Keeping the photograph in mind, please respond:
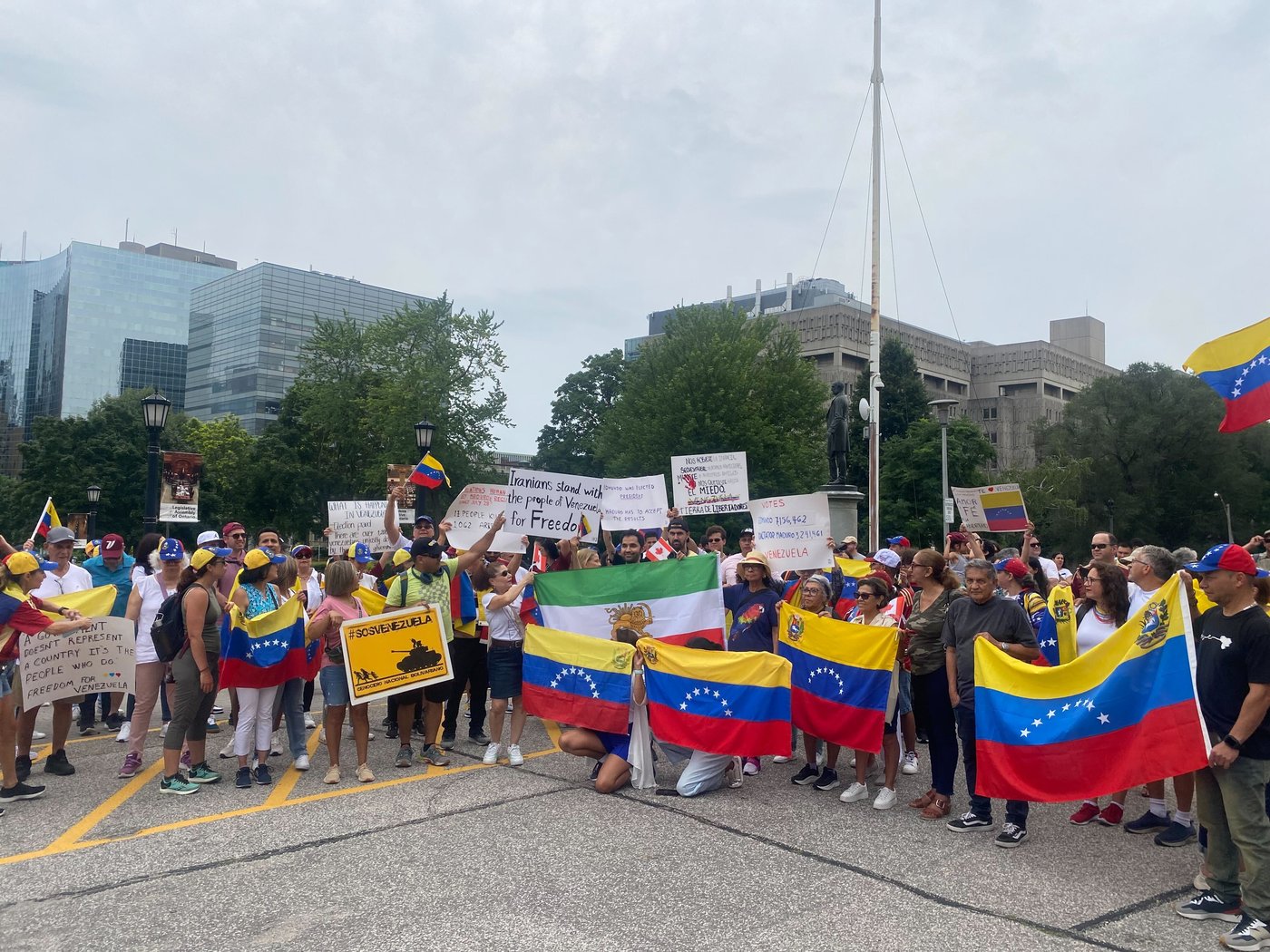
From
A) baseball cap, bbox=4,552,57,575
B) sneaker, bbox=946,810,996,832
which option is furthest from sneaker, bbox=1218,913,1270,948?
baseball cap, bbox=4,552,57,575

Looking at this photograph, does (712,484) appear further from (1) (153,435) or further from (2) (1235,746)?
(1) (153,435)

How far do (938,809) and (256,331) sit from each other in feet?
413

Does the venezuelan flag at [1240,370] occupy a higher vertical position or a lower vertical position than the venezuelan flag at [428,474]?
higher

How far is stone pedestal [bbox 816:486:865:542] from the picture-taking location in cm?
2031

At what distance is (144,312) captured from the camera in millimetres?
139750

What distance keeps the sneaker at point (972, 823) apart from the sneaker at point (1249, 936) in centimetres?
196

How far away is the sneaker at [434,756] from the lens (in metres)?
8.56

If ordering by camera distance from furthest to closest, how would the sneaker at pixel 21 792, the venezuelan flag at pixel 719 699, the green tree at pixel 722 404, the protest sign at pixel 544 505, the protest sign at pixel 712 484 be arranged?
the green tree at pixel 722 404 → the protest sign at pixel 712 484 → the protest sign at pixel 544 505 → the venezuelan flag at pixel 719 699 → the sneaker at pixel 21 792

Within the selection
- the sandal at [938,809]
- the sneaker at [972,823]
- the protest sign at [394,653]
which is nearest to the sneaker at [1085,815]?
the sneaker at [972,823]

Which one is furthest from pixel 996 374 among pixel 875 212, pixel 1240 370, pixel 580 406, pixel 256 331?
pixel 1240 370

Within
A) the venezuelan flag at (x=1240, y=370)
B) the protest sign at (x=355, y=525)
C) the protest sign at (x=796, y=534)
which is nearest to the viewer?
the venezuelan flag at (x=1240, y=370)

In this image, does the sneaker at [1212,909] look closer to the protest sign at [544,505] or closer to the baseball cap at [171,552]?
the protest sign at [544,505]

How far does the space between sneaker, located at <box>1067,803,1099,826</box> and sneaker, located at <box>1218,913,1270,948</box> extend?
219 centimetres

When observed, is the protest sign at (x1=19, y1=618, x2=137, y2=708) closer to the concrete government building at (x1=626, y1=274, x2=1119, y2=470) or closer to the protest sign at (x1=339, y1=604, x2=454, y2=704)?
the protest sign at (x1=339, y1=604, x2=454, y2=704)
